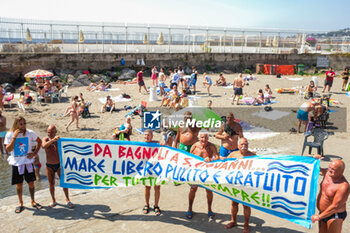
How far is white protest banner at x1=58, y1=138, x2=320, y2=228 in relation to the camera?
14.9ft

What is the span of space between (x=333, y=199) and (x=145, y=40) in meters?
26.8

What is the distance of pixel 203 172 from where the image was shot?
516 cm

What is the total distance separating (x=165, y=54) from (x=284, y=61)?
504 inches

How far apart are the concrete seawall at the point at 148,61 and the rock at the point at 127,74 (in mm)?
1084

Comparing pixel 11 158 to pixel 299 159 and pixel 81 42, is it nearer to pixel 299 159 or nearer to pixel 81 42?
pixel 299 159

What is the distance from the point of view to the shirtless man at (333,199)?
13.5 feet

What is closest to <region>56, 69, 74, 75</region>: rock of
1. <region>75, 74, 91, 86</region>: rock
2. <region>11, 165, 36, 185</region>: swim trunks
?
<region>75, 74, 91, 86</region>: rock

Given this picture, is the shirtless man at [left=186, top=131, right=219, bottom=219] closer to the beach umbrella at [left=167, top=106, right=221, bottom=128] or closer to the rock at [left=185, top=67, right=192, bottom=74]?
the beach umbrella at [left=167, top=106, right=221, bottom=128]

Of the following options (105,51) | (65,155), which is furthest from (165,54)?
(65,155)

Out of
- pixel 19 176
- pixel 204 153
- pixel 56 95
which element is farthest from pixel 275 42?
pixel 19 176

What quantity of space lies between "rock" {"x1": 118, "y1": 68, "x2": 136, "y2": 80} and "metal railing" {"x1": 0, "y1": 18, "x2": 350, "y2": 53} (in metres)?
2.75

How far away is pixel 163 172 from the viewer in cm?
546

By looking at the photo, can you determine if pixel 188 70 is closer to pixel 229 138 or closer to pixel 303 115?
pixel 303 115

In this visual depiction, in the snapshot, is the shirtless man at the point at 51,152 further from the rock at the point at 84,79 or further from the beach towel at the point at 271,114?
the rock at the point at 84,79
